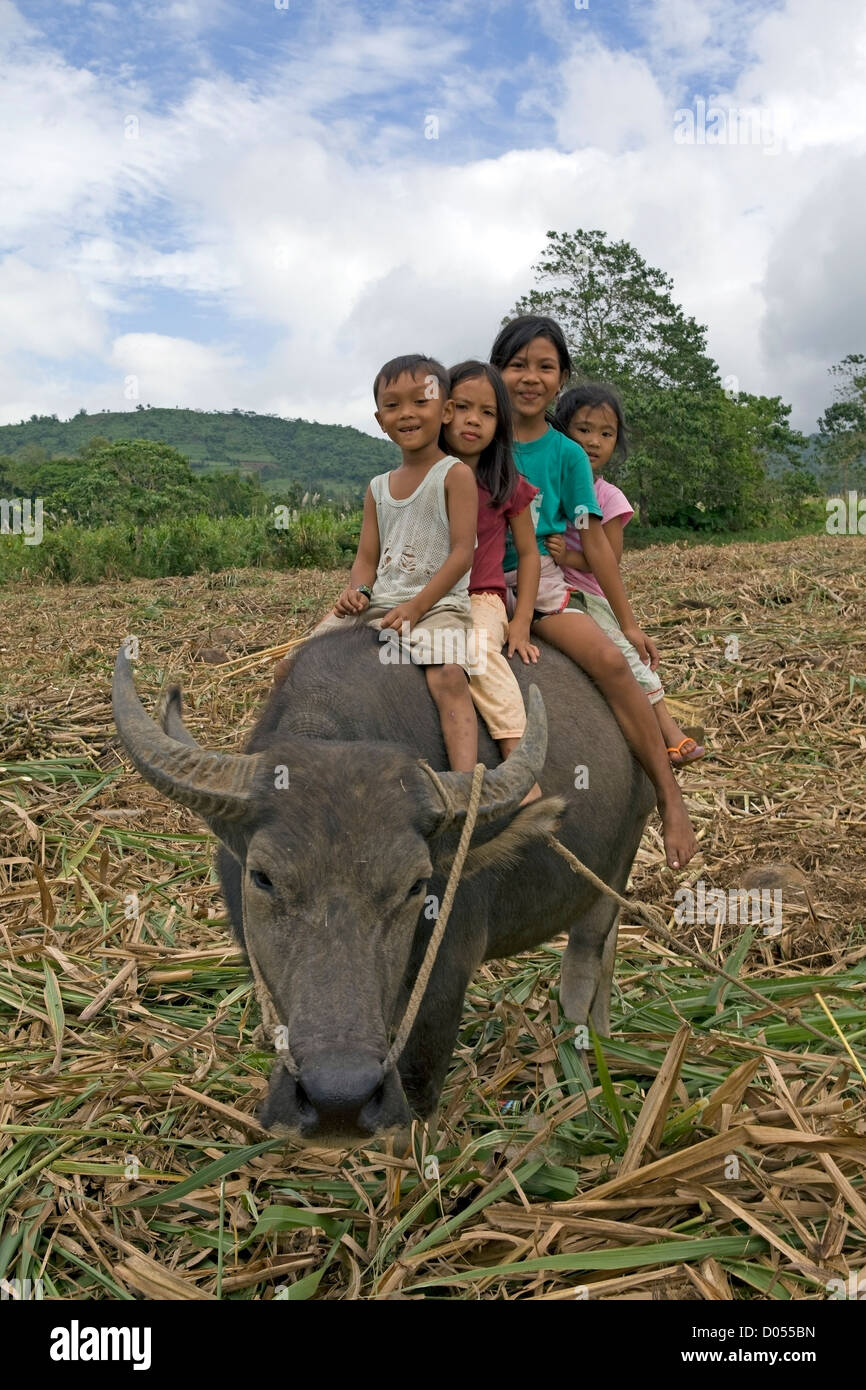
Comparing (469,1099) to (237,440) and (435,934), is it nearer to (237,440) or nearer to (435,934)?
(435,934)

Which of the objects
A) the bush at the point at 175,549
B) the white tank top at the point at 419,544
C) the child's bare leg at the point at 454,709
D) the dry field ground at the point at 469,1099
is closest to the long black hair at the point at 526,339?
the white tank top at the point at 419,544

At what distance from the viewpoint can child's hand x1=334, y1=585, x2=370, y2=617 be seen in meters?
3.34

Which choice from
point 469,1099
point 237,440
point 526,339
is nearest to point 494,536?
point 526,339

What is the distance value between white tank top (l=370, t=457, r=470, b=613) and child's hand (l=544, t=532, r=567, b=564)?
74 cm

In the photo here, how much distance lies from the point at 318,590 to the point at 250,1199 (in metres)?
11.1

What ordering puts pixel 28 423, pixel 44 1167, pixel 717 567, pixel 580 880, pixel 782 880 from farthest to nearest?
1. pixel 28 423
2. pixel 717 567
3. pixel 782 880
4. pixel 580 880
5. pixel 44 1167

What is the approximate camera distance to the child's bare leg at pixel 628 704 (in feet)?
12.7

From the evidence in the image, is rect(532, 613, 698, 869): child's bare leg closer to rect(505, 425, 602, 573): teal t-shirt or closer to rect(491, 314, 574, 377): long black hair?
rect(505, 425, 602, 573): teal t-shirt

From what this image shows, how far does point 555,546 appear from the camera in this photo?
3.98 meters

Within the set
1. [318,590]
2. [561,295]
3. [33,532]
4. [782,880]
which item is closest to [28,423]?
[561,295]

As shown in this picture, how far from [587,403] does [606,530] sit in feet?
1.96

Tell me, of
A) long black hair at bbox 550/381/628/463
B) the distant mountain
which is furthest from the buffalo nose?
the distant mountain

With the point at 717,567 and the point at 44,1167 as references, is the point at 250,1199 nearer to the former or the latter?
the point at 44,1167
